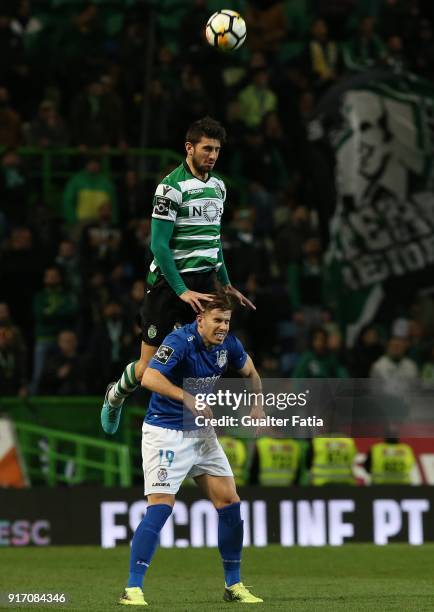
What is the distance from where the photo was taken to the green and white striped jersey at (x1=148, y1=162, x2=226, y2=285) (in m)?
9.88

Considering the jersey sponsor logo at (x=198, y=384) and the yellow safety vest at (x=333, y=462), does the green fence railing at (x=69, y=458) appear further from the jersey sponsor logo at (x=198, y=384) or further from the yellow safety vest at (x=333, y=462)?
the jersey sponsor logo at (x=198, y=384)

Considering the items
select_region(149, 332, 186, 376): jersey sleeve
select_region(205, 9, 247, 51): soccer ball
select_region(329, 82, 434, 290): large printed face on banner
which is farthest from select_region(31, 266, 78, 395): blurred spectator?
select_region(149, 332, 186, 376): jersey sleeve

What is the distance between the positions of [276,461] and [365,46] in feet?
26.5

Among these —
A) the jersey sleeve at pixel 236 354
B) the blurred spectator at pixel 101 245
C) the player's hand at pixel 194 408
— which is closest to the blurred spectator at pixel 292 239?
the blurred spectator at pixel 101 245

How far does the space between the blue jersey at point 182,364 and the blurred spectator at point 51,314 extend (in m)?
8.35

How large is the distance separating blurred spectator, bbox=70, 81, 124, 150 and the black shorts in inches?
387

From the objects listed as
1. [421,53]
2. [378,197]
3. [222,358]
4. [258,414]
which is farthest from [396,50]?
[258,414]

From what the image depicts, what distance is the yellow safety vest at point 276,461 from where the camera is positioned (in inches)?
648

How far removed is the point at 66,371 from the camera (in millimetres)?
17094

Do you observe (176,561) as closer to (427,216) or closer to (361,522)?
(361,522)

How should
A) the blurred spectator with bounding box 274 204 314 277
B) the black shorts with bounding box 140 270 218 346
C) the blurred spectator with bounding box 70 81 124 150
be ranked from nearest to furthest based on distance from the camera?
1. the black shorts with bounding box 140 270 218 346
2. the blurred spectator with bounding box 274 204 314 277
3. the blurred spectator with bounding box 70 81 124 150

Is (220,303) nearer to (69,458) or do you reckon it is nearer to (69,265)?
(69,458)

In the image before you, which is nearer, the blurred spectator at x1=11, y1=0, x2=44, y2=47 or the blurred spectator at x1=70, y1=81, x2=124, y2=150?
the blurred spectator at x1=70, y1=81, x2=124, y2=150

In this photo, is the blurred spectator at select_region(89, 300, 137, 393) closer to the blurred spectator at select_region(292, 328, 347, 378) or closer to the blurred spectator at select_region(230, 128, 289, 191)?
the blurred spectator at select_region(292, 328, 347, 378)
